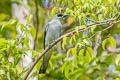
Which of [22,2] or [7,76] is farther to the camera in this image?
[22,2]

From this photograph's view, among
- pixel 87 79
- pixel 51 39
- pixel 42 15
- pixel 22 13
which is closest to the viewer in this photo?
pixel 51 39

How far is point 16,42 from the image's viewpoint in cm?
416

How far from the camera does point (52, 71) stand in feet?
19.7

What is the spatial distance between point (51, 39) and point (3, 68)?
1.66 metres

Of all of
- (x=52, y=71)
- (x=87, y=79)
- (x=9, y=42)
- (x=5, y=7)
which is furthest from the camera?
(x=5, y=7)

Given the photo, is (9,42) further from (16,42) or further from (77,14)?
(77,14)

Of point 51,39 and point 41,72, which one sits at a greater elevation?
point 51,39

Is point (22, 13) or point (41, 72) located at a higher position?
point (22, 13)

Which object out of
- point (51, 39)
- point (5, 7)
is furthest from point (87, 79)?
point (5, 7)

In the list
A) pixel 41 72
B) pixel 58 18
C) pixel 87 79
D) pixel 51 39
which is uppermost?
pixel 58 18

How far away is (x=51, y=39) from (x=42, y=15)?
9.89 ft

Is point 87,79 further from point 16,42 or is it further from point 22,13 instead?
point 16,42

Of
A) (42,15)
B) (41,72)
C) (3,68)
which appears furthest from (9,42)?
(42,15)

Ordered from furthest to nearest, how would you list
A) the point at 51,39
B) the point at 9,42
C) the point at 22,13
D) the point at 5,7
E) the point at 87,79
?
the point at 5,7 → the point at 22,13 → the point at 87,79 → the point at 51,39 → the point at 9,42
